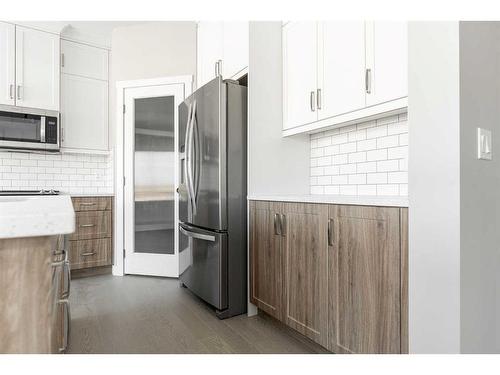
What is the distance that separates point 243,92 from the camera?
8.21 ft

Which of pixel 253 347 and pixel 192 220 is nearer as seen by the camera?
pixel 253 347

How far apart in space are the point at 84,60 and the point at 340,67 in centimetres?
308

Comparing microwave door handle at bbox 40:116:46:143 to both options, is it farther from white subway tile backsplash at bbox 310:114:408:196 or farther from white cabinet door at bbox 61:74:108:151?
white subway tile backsplash at bbox 310:114:408:196

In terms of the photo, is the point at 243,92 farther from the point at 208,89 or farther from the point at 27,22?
the point at 27,22

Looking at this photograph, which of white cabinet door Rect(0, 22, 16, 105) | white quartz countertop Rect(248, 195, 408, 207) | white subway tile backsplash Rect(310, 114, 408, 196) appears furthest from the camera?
white cabinet door Rect(0, 22, 16, 105)

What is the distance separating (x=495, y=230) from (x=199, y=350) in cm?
156

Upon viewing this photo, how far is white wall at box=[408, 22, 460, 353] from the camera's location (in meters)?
1.17

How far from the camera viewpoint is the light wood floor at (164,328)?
1.97 meters

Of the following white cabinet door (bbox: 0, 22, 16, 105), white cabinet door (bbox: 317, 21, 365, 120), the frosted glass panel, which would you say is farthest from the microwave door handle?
white cabinet door (bbox: 317, 21, 365, 120)

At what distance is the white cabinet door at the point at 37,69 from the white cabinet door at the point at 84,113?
16 centimetres

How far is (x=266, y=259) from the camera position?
2256 millimetres

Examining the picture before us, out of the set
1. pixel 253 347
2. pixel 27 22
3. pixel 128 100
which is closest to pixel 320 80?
pixel 253 347

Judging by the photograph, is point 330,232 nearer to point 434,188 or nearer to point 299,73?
point 434,188

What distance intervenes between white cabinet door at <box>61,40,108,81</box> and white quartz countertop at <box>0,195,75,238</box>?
3.72 metres
